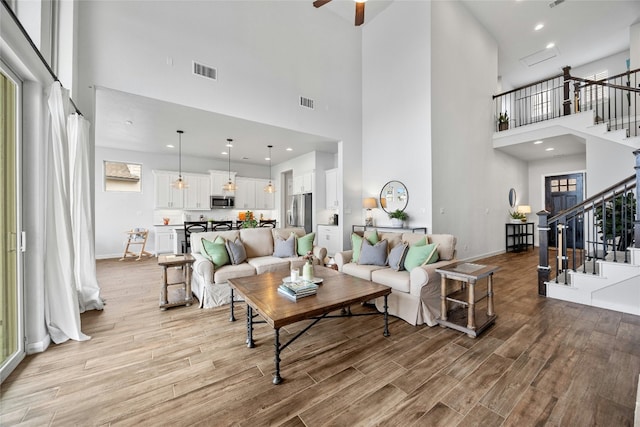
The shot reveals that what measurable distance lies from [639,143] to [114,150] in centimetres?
1184

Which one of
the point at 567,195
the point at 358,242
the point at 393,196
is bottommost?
the point at 358,242

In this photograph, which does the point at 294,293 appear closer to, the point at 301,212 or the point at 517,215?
the point at 301,212

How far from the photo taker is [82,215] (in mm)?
3217

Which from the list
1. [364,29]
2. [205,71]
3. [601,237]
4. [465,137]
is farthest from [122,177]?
[601,237]

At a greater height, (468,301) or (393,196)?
(393,196)

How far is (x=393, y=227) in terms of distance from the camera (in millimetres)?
5488

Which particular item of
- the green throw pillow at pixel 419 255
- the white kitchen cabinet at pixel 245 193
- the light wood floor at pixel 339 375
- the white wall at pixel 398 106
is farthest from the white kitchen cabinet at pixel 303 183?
the light wood floor at pixel 339 375

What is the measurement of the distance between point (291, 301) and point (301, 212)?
5.43m

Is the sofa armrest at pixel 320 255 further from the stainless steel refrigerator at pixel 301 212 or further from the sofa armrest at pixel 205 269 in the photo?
the stainless steel refrigerator at pixel 301 212

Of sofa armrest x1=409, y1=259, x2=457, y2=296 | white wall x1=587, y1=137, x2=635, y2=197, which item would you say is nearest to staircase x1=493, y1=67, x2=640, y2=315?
white wall x1=587, y1=137, x2=635, y2=197

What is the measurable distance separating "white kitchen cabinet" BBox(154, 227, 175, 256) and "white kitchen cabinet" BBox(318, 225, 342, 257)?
13.8 feet

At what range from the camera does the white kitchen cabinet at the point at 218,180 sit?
8.32 meters

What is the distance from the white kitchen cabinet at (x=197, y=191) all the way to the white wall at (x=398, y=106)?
5036 mm

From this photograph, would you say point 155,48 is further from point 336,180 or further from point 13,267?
point 336,180
